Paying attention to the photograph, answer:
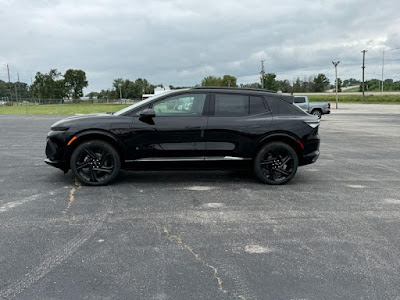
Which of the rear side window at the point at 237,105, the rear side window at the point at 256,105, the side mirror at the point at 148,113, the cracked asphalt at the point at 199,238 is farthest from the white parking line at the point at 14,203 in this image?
the rear side window at the point at 256,105

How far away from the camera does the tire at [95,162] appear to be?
18.6 feet

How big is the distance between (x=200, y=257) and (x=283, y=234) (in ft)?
3.58

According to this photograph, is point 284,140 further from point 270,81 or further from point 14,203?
point 270,81

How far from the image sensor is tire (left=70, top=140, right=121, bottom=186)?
5.67 metres

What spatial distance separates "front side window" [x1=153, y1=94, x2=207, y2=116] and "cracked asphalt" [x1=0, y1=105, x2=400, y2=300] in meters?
1.25

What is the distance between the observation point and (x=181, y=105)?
19.0 ft

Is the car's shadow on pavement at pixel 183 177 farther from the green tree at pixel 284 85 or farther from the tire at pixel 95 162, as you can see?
the green tree at pixel 284 85

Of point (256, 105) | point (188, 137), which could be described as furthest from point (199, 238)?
point (256, 105)

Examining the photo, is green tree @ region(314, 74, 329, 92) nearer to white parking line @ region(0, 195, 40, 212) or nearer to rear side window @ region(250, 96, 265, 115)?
rear side window @ region(250, 96, 265, 115)

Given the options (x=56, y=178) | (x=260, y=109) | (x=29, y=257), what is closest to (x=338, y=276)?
(x=29, y=257)

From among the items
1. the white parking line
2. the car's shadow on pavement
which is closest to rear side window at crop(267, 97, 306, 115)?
the car's shadow on pavement

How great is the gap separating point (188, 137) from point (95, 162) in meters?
1.60

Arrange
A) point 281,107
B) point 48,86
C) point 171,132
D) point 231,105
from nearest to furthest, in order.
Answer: point 171,132
point 231,105
point 281,107
point 48,86

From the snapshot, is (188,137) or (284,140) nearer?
(188,137)
